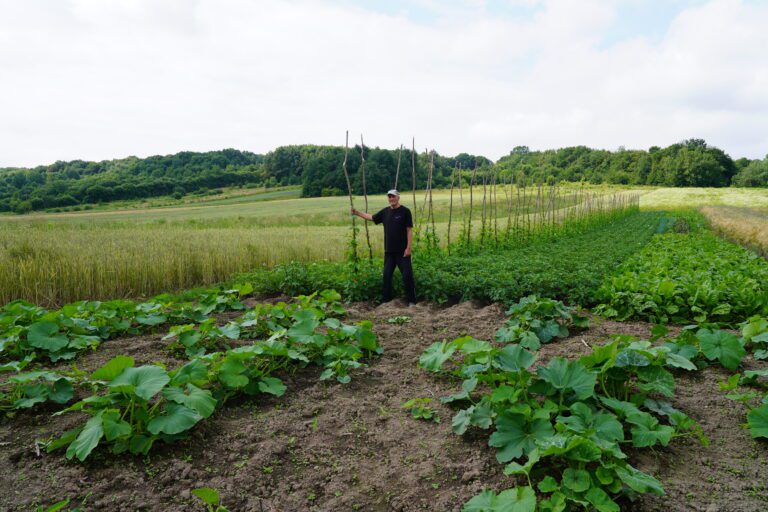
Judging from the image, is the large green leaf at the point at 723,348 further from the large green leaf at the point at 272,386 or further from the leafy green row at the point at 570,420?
the large green leaf at the point at 272,386

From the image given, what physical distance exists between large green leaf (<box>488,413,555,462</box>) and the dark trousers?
4.63 metres

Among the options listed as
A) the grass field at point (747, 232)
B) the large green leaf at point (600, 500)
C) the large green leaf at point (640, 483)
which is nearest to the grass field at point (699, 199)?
the grass field at point (747, 232)

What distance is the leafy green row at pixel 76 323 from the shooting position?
4.23 m

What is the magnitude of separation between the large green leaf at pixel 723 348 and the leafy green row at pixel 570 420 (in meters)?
0.66

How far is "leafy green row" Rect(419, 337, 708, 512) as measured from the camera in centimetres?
218

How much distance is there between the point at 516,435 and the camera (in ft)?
8.63

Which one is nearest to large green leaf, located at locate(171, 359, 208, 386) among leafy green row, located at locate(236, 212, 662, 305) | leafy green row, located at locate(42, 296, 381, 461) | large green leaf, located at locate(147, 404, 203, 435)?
leafy green row, located at locate(42, 296, 381, 461)

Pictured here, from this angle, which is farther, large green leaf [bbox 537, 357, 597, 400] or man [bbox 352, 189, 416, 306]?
man [bbox 352, 189, 416, 306]

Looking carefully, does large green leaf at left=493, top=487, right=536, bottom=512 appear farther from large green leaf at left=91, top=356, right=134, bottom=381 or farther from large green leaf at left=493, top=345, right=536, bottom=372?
large green leaf at left=91, top=356, right=134, bottom=381

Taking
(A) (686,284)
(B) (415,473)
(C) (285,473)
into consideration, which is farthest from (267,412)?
(A) (686,284)

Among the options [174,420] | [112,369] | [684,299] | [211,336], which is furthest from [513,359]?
[684,299]

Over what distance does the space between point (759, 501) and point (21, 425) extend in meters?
4.22

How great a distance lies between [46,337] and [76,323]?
51 cm

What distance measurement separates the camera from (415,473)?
8.48 ft
